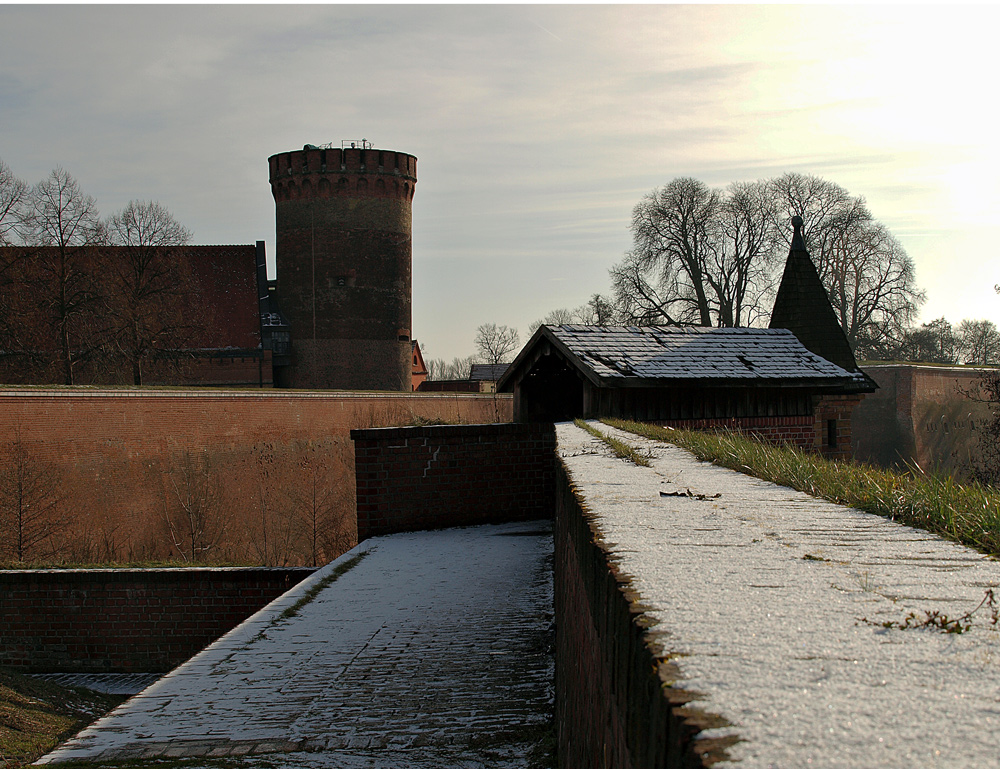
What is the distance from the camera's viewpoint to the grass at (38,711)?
33.2ft

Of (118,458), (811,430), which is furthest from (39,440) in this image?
(811,430)

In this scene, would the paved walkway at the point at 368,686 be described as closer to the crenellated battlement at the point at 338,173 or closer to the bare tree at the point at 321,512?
the bare tree at the point at 321,512

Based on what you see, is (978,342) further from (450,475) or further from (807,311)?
(450,475)

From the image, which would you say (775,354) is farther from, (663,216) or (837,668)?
(663,216)

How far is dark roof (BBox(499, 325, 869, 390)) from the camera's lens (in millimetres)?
13969

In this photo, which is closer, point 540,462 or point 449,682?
point 449,682

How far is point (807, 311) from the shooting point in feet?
75.3

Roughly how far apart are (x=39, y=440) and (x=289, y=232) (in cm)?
2768

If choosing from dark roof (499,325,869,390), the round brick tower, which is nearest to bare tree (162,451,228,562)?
dark roof (499,325,869,390)

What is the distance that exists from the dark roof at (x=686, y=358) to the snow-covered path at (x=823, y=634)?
11009 millimetres

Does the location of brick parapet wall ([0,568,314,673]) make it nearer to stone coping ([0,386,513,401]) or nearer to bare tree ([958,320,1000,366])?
stone coping ([0,386,513,401])

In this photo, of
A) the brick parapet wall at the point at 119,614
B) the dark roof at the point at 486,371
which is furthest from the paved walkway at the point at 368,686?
the dark roof at the point at 486,371

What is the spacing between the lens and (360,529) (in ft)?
36.6

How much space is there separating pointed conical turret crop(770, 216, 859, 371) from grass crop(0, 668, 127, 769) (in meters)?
17.9
